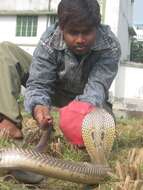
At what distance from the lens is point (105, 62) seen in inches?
159

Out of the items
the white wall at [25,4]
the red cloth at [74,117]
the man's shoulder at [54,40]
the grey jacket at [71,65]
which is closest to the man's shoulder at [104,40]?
the grey jacket at [71,65]

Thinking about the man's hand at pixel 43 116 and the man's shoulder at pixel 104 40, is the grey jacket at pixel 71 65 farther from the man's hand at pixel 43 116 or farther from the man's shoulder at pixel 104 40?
the man's hand at pixel 43 116

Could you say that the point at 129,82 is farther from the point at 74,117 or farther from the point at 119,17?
the point at 74,117

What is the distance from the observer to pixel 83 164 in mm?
2965

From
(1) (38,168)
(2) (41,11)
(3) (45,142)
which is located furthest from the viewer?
(2) (41,11)

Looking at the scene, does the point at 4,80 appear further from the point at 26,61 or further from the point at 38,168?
the point at 38,168

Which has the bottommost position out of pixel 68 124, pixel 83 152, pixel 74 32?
pixel 83 152

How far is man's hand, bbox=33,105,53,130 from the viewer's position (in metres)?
3.28

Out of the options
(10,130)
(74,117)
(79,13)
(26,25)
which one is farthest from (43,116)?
(26,25)

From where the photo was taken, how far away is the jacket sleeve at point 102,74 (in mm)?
3846

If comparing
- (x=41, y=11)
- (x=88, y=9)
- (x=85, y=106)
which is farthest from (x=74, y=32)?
(x=41, y=11)

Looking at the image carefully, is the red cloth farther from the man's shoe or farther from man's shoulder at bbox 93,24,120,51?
man's shoulder at bbox 93,24,120,51

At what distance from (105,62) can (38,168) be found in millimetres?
1477

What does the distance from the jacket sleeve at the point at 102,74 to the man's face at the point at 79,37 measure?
315 mm
